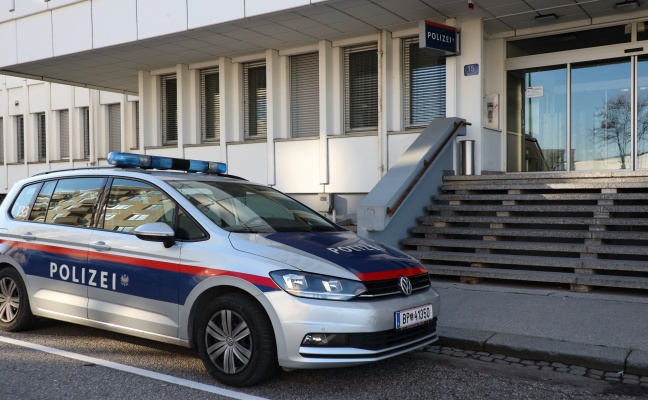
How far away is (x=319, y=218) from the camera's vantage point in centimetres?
633

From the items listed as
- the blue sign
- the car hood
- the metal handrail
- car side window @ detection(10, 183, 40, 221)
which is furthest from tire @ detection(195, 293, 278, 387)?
the blue sign

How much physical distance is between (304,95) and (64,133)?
1172 centimetres

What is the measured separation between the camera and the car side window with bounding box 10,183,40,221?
6828 millimetres

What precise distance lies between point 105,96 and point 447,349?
58.6 feet

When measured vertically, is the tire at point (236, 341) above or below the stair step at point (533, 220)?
below

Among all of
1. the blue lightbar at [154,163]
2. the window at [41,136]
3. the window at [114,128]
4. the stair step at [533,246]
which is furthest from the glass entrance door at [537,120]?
the window at [41,136]

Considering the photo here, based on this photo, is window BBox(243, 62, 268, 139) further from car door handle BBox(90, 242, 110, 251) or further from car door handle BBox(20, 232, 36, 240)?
car door handle BBox(90, 242, 110, 251)

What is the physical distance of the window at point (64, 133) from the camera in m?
22.6

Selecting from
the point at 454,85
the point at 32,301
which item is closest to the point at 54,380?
the point at 32,301

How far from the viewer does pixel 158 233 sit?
5207 mm

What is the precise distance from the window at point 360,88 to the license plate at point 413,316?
8.76 m

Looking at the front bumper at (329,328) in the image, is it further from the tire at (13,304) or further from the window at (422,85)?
the window at (422,85)

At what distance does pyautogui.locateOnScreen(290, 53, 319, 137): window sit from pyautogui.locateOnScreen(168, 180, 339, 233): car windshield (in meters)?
8.40

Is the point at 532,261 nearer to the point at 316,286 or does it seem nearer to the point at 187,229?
the point at 316,286
